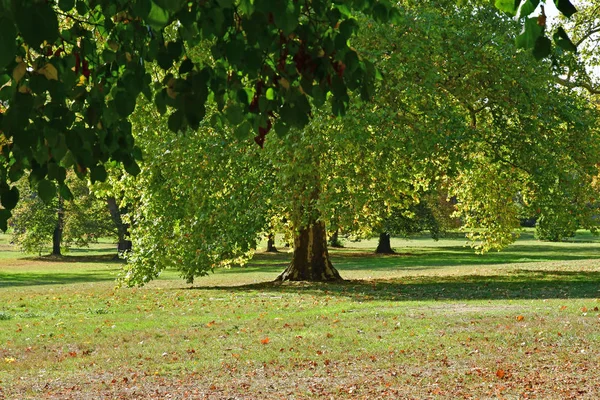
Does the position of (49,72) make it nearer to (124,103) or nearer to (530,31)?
(124,103)

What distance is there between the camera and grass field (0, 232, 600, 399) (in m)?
9.52

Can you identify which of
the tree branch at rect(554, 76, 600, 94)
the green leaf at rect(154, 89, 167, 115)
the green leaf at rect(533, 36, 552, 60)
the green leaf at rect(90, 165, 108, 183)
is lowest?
the green leaf at rect(90, 165, 108, 183)

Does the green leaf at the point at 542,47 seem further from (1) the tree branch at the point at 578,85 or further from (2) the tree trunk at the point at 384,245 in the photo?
(2) the tree trunk at the point at 384,245

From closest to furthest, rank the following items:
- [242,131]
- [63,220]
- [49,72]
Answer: [49,72], [242,131], [63,220]

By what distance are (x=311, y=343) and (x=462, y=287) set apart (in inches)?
455

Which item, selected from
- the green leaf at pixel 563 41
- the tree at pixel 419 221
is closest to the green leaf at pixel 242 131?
the green leaf at pixel 563 41

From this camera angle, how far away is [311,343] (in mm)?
12492

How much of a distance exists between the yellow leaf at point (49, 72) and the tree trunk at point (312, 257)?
2127 cm

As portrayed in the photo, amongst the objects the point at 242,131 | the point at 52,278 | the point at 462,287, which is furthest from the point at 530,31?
the point at 52,278

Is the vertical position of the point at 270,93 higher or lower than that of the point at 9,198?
higher

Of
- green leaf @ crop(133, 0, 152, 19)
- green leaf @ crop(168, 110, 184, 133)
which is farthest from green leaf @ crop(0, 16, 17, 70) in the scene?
green leaf @ crop(168, 110, 184, 133)

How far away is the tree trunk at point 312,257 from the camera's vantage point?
2592 cm

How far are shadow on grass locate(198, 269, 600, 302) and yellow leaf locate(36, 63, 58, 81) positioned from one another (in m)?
15.6

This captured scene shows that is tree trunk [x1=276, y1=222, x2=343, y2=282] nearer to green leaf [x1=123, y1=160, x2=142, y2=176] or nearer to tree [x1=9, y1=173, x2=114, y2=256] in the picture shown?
green leaf [x1=123, y1=160, x2=142, y2=176]
